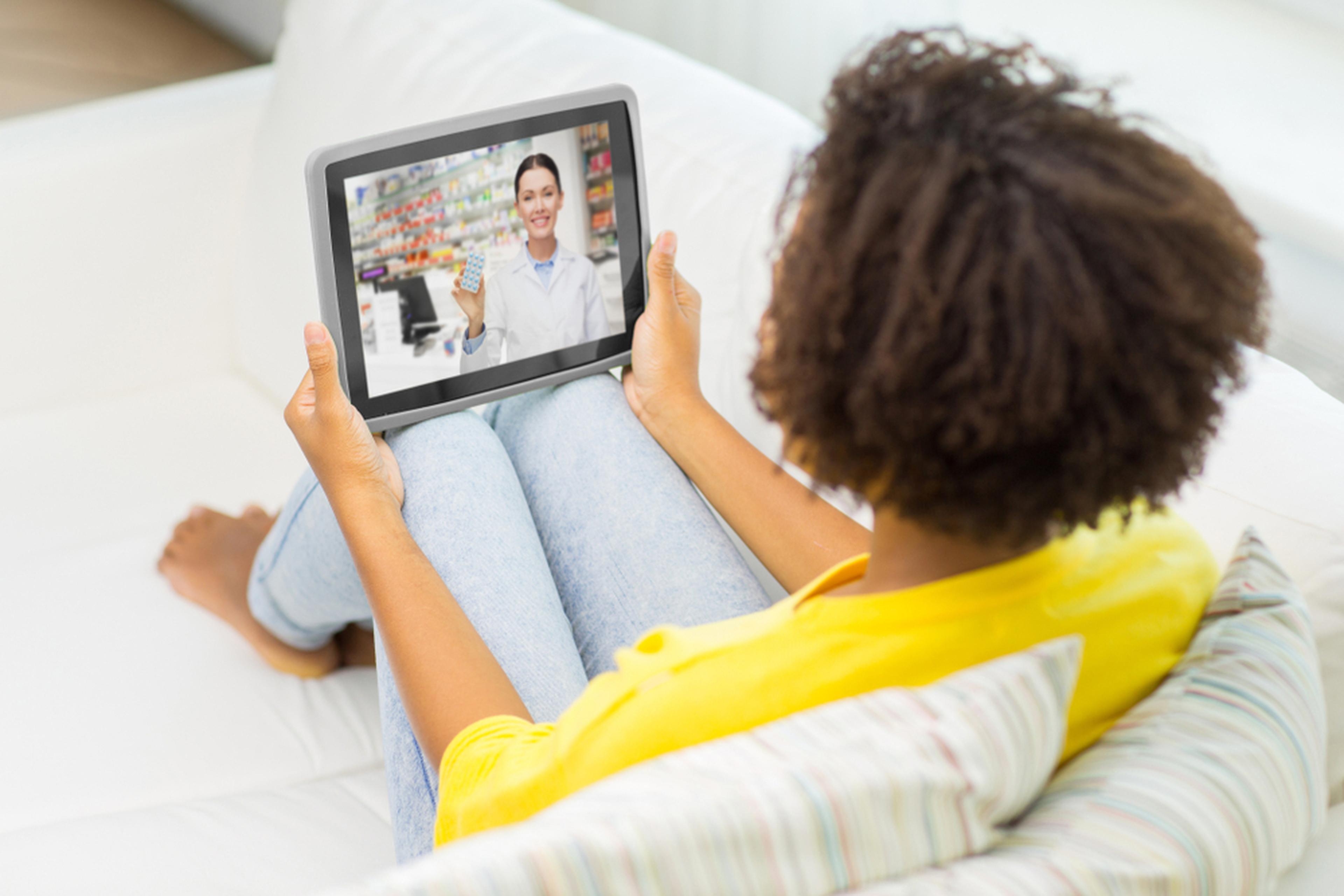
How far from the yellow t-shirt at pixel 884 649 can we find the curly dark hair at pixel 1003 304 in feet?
0.12

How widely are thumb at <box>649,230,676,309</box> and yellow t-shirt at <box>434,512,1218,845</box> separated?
484 mm

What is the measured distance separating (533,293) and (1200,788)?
68 cm

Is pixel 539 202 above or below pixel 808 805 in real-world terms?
above

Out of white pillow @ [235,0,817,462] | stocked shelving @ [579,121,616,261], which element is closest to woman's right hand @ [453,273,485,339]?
stocked shelving @ [579,121,616,261]

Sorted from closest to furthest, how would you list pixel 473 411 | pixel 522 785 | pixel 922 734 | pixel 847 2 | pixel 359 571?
1. pixel 922 734
2. pixel 522 785
3. pixel 359 571
4. pixel 473 411
5. pixel 847 2

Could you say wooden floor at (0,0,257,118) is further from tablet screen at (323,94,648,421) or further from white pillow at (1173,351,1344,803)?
white pillow at (1173,351,1344,803)

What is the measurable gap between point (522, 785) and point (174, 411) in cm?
103

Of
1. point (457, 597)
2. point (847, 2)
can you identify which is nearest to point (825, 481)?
point (457, 597)

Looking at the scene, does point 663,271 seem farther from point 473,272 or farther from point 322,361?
point 322,361

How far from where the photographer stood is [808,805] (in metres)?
0.46

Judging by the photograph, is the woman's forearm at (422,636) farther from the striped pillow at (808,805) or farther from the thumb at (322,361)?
the striped pillow at (808,805)

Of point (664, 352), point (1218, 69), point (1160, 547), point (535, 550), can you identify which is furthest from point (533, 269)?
point (1218, 69)

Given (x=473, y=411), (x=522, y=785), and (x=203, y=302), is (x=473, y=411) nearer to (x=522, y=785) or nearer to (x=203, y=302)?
(x=522, y=785)

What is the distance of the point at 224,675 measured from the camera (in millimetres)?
1114
